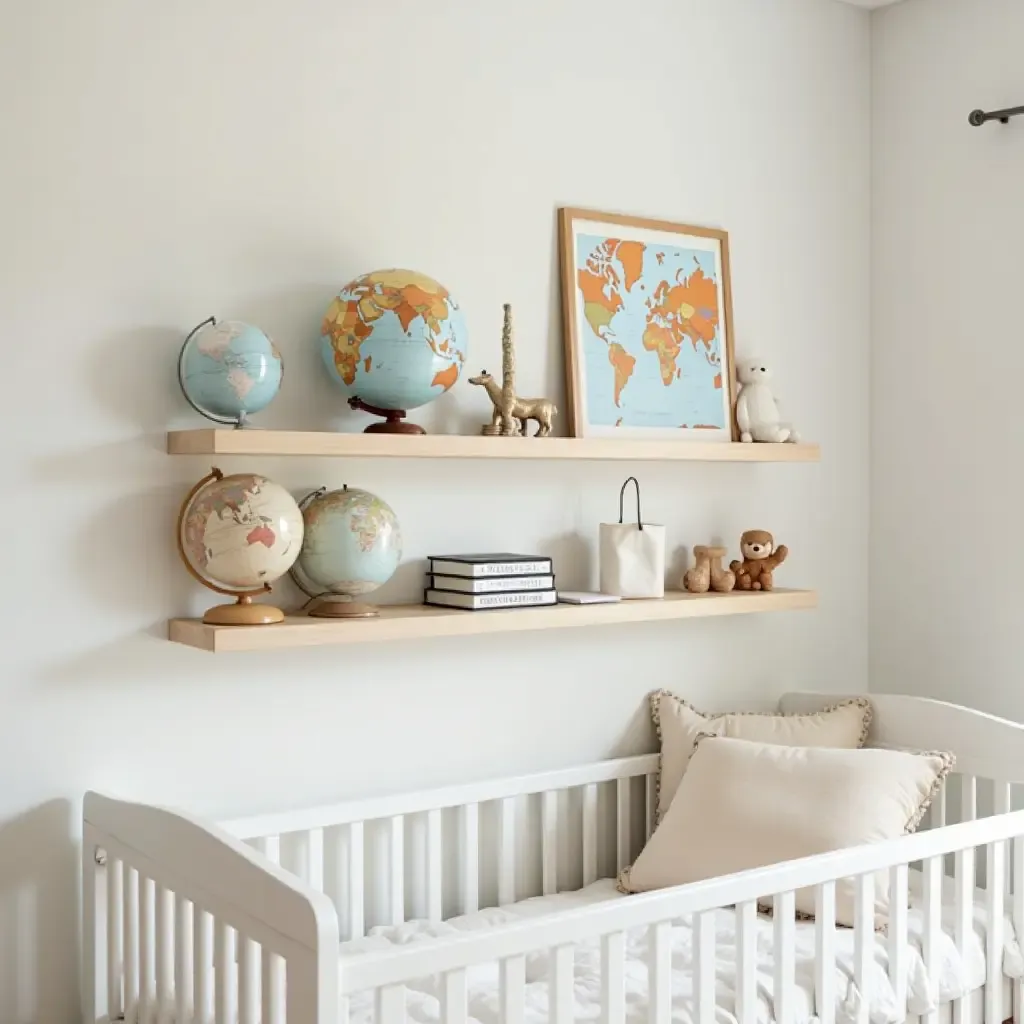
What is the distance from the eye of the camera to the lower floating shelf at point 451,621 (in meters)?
2.10

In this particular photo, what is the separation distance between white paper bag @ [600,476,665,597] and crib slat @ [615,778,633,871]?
0.42m

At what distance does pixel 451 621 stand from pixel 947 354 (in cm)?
146

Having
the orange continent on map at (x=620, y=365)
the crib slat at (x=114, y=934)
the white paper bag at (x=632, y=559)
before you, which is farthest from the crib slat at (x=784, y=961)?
the orange continent on map at (x=620, y=365)

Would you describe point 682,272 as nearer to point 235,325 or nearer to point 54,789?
point 235,325

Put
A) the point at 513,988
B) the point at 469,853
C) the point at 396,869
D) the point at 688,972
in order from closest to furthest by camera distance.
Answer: the point at 513,988 → the point at 688,972 → the point at 396,869 → the point at 469,853

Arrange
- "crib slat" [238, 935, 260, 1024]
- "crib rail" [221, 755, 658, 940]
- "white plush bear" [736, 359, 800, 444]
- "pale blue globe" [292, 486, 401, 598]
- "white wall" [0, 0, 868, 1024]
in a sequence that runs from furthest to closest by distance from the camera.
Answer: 1. "white plush bear" [736, 359, 800, 444]
2. "crib rail" [221, 755, 658, 940]
3. "pale blue globe" [292, 486, 401, 598]
4. "white wall" [0, 0, 868, 1024]
5. "crib slat" [238, 935, 260, 1024]

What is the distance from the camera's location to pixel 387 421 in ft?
7.66

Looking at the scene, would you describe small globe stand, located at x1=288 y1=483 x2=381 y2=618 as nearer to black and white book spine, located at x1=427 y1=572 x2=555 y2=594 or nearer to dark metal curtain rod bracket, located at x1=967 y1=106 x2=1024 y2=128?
black and white book spine, located at x1=427 y1=572 x2=555 y2=594

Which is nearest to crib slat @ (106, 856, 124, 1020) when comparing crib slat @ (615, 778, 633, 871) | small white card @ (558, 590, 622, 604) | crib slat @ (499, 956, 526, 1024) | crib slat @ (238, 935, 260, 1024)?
crib slat @ (238, 935, 260, 1024)

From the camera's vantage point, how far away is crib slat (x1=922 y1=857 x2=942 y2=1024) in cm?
223

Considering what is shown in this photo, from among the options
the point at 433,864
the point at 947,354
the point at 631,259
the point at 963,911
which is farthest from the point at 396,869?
the point at 947,354

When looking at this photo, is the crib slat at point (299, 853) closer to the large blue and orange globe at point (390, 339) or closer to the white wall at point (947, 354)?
the large blue and orange globe at point (390, 339)

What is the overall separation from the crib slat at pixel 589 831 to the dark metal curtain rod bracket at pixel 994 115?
5.56 feet

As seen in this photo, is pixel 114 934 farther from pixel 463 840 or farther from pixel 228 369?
pixel 228 369
